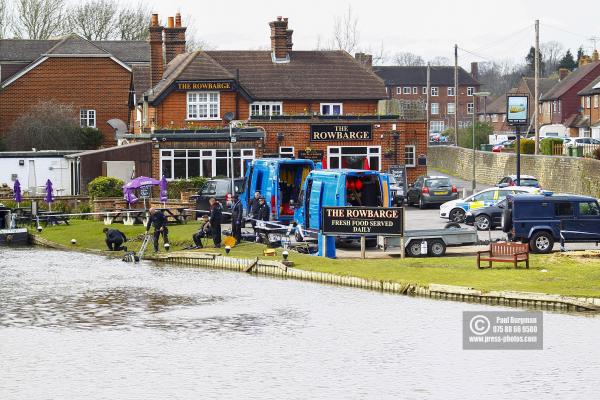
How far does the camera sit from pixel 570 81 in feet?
403

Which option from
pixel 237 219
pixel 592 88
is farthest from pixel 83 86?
pixel 237 219

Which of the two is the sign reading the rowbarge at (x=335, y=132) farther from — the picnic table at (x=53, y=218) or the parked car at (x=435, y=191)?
the picnic table at (x=53, y=218)

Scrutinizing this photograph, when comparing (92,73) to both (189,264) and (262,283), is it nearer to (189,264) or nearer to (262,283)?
(189,264)

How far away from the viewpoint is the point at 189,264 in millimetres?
43219

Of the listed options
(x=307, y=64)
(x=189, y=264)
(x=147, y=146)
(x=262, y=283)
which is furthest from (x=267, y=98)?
(x=262, y=283)

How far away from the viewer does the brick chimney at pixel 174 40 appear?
7612 cm

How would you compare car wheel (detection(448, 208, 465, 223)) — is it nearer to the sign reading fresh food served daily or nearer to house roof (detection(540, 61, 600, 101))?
the sign reading fresh food served daily

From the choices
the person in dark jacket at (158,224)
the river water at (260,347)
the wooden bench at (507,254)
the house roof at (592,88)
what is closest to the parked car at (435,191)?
the person in dark jacket at (158,224)

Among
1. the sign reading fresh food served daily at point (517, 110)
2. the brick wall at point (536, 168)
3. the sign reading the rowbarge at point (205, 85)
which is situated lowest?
the brick wall at point (536, 168)

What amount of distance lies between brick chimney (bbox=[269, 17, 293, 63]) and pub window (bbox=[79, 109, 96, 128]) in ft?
69.3

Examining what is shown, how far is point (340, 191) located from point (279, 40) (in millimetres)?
33848

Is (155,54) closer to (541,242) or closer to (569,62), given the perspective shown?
(541,242)

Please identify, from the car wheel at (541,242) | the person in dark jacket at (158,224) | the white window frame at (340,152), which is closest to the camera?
the car wheel at (541,242)

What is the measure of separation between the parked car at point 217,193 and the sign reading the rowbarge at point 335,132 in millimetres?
14028
